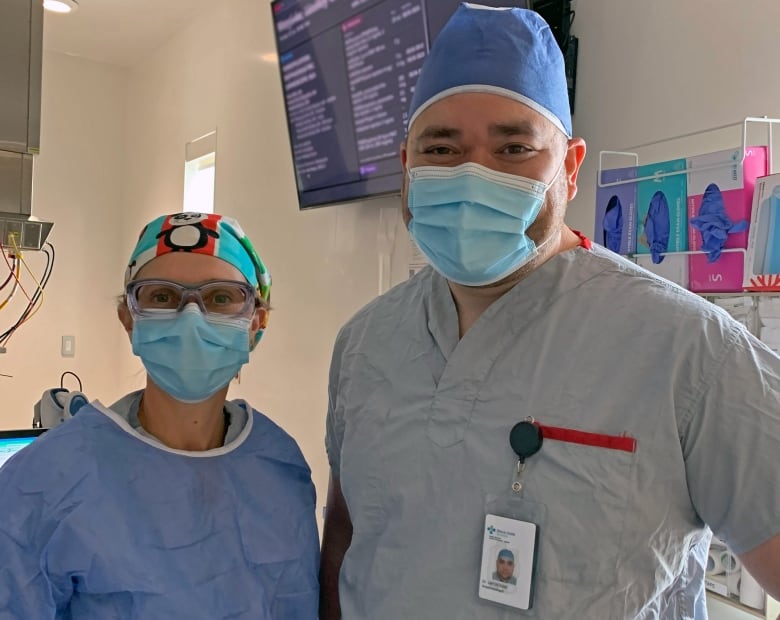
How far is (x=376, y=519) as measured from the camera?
39.8 inches

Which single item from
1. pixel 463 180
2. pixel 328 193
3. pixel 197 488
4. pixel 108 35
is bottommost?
pixel 197 488

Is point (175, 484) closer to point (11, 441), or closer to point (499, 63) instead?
point (499, 63)

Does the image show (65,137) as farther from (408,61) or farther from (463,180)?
(463,180)

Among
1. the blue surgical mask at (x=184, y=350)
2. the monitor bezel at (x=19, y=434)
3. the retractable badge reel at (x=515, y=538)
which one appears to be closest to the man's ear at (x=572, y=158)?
the retractable badge reel at (x=515, y=538)

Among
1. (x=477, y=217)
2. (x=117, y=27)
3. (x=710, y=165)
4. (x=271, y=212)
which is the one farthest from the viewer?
(x=117, y=27)

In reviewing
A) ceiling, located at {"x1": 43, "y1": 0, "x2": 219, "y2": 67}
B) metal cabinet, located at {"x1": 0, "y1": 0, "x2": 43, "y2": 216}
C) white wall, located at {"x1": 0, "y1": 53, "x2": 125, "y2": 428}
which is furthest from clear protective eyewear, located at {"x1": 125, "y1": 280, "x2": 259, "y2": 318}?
white wall, located at {"x1": 0, "y1": 53, "x2": 125, "y2": 428}

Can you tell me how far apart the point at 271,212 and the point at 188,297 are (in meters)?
1.82

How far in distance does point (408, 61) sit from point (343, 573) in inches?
54.6

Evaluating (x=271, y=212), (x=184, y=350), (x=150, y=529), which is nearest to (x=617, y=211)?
(x=184, y=350)

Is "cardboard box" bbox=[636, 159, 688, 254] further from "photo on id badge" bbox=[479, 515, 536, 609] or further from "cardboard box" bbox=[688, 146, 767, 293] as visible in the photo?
"photo on id badge" bbox=[479, 515, 536, 609]

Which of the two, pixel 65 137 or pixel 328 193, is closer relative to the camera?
pixel 328 193

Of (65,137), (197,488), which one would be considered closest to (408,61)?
(197,488)

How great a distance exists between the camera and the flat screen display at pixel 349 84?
1.94 m

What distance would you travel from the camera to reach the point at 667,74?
147 cm
